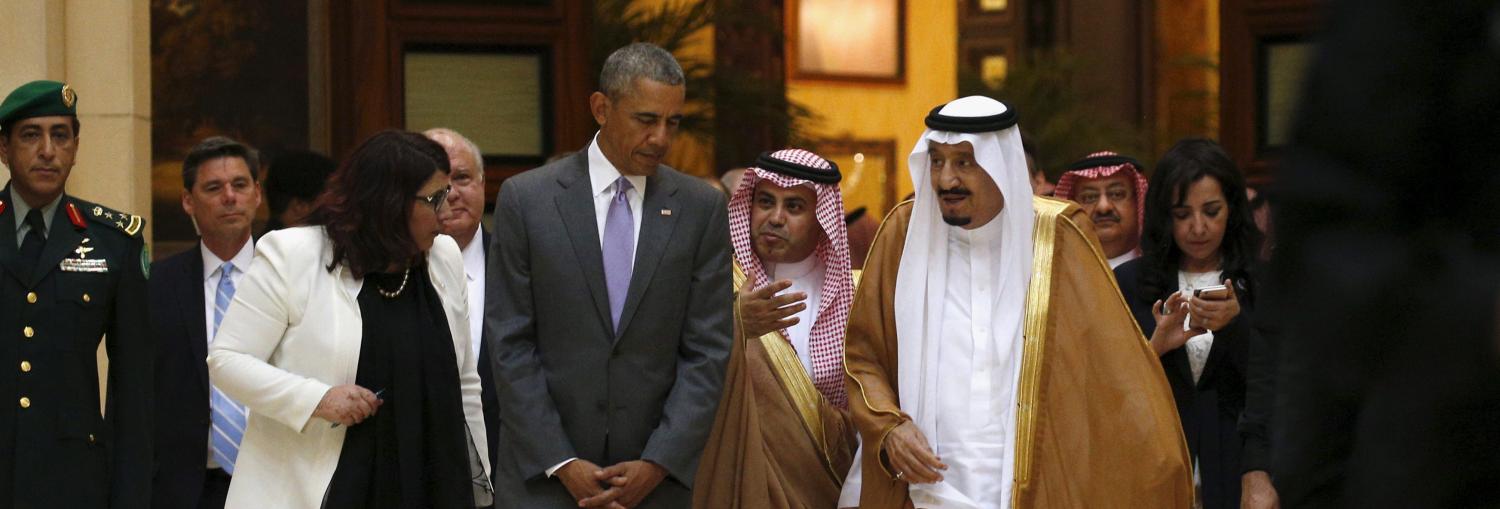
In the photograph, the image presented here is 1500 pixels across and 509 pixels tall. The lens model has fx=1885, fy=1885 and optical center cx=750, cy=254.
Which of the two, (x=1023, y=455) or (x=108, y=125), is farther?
(x=108, y=125)

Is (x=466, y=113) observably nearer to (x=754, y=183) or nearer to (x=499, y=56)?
(x=499, y=56)

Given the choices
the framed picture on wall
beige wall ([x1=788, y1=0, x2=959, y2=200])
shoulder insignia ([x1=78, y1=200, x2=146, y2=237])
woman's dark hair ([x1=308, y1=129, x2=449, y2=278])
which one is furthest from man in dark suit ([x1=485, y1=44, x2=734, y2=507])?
beige wall ([x1=788, y1=0, x2=959, y2=200])

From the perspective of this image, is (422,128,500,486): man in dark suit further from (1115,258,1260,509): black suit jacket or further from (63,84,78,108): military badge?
(1115,258,1260,509): black suit jacket

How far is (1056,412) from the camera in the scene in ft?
16.1

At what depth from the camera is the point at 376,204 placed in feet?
15.3

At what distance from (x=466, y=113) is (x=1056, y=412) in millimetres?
3771

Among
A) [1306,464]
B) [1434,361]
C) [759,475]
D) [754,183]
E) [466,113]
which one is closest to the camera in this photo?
[1434,361]

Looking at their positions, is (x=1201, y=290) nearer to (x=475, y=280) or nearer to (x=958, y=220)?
(x=958, y=220)

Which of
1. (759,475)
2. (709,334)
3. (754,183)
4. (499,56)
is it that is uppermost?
(499,56)

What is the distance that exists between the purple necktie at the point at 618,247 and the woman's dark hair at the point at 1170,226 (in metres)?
1.95

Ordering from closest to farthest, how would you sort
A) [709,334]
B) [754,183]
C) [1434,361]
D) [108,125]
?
[1434,361]
[709,334]
[754,183]
[108,125]

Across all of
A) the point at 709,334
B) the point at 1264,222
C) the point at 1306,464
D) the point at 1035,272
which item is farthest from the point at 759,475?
the point at 1306,464

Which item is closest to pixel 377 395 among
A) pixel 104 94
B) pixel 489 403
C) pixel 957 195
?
pixel 489 403

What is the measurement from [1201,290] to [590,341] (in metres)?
1.95
